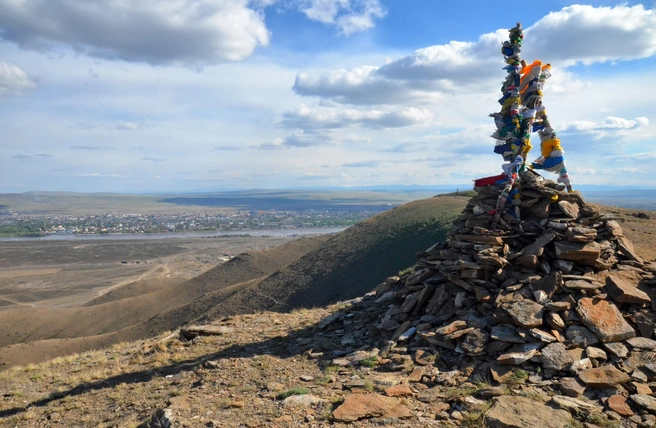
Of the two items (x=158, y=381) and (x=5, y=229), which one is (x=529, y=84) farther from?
(x=5, y=229)

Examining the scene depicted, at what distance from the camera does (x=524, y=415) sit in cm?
618

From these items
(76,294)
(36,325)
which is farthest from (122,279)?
(36,325)

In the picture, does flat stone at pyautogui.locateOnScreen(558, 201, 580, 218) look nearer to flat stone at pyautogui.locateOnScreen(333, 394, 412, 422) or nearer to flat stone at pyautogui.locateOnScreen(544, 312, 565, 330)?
flat stone at pyautogui.locateOnScreen(544, 312, 565, 330)

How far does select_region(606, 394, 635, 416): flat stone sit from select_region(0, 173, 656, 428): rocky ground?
17 mm

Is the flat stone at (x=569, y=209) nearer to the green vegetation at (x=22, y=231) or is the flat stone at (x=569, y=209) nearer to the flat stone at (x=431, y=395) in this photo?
the flat stone at (x=431, y=395)

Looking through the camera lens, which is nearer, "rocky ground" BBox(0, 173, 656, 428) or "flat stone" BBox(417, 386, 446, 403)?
"rocky ground" BBox(0, 173, 656, 428)

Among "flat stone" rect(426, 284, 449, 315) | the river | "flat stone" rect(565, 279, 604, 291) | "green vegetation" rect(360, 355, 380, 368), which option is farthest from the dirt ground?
"flat stone" rect(565, 279, 604, 291)

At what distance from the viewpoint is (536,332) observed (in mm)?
7945

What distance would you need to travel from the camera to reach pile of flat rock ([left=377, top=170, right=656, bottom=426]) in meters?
7.27

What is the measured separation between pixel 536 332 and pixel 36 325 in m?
41.6

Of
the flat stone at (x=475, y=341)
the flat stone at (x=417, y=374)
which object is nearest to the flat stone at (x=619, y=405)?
the flat stone at (x=475, y=341)

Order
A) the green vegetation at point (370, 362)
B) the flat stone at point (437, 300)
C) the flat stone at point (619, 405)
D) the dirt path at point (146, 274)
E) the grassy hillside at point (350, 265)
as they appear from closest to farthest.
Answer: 1. the flat stone at point (619, 405)
2. the green vegetation at point (370, 362)
3. the flat stone at point (437, 300)
4. the grassy hillside at point (350, 265)
5. the dirt path at point (146, 274)

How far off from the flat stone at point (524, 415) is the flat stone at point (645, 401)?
1111 mm

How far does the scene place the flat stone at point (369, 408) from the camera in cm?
658
